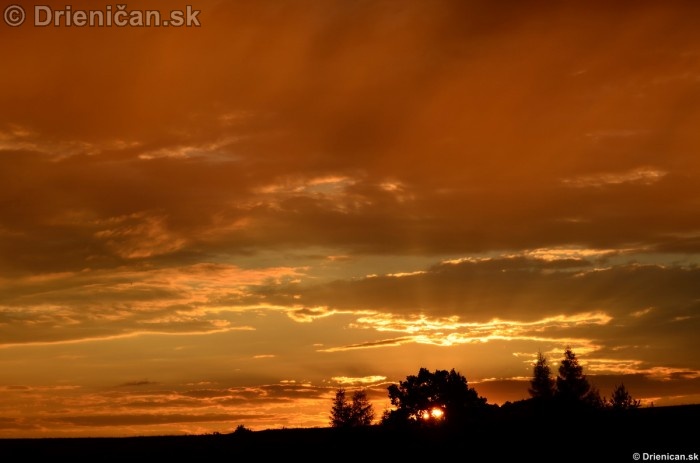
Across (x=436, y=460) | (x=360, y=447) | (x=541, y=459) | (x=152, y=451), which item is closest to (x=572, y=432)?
(x=541, y=459)

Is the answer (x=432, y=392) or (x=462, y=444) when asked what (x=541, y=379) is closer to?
(x=432, y=392)

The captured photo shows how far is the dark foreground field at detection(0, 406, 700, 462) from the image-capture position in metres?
46.0

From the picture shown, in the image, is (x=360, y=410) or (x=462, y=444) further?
(x=360, y=410)

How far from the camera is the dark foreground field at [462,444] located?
46.0 meters

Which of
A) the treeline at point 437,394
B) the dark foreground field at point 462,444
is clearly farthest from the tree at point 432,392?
the dark foreground field at point 462,444

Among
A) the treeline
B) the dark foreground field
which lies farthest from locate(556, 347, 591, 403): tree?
the dark foreground field

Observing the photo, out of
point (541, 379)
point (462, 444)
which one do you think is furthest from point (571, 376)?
point (462, 444)

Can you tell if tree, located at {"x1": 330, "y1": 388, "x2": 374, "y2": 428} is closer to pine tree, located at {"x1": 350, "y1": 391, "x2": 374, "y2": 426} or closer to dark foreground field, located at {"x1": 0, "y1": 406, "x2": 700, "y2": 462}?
pine tree, located at {"x1": 350, "y1": 391, "x2": 374, "y2": 426}

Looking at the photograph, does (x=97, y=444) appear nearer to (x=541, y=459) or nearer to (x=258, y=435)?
(x=258, y=435)

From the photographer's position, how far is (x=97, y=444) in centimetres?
5925

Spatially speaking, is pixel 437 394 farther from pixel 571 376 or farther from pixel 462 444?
pixel 462 444

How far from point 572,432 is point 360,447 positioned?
1319 centimetres

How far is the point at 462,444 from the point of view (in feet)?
166

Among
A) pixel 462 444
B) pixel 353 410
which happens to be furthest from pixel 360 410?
pixel 462 444
